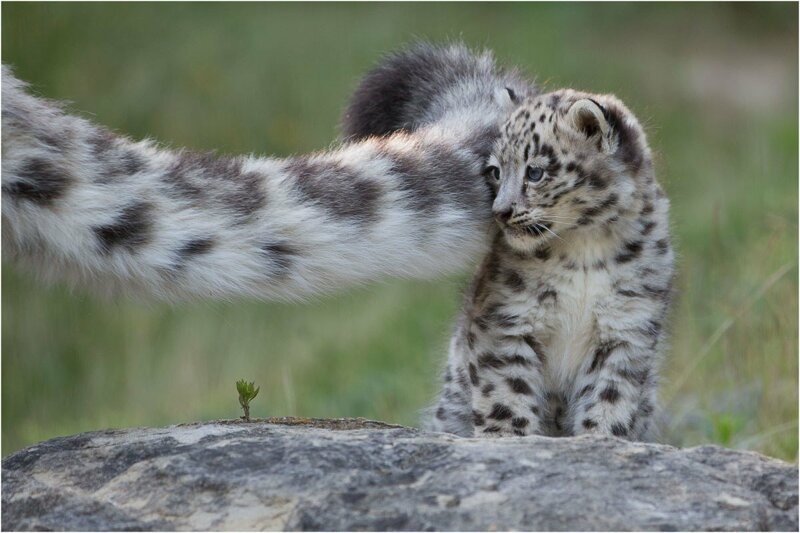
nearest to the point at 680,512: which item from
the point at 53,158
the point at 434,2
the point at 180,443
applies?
the point at 180,443

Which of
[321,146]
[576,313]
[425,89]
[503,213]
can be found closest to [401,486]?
[503,213]

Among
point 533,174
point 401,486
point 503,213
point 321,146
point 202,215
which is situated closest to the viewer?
point 401,486

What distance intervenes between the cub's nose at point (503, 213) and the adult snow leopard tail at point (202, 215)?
0.33 m

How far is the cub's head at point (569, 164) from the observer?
4.54 metres

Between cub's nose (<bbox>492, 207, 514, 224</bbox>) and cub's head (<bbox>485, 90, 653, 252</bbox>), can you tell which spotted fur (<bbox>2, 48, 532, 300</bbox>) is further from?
cub's head (<bbox>485, 90, 653, 252</bbox>)

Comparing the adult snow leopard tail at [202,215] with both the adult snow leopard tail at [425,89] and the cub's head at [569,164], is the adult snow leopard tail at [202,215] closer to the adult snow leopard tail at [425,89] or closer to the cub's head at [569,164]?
the cub's head at [569,164]

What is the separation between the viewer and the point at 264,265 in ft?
12.2

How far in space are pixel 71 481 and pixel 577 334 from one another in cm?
193

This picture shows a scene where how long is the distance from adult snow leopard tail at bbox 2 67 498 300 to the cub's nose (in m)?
0.33

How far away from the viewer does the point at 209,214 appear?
12.2 feet

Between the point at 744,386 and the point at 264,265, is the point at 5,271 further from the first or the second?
the point at 264,265

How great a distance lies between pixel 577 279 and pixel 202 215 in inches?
60.0

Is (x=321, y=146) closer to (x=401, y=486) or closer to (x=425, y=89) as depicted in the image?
(x=425, y=89)

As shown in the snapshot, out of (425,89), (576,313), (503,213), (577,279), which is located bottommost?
(576,313)
